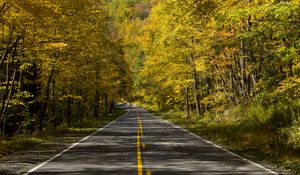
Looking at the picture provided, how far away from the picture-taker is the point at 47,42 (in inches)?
815

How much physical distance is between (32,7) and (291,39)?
9855mm

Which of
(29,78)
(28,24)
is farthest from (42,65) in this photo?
(28,24)

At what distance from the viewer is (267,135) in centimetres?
1895

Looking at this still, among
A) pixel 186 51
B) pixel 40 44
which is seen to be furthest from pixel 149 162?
pixel 186 51

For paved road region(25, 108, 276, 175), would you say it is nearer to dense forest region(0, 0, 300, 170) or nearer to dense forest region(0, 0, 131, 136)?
dense forest region(0, 0, 300, 170)

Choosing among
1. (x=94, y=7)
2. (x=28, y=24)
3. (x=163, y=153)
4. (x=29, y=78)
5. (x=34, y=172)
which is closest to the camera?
(x=34, y=172)

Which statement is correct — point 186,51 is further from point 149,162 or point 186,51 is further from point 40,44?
point 149,162

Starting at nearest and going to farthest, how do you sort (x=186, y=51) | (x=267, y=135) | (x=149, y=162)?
(x=149, y=162), (x=267, y=135), (x=186, y=51)

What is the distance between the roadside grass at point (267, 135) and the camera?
14.8 metres

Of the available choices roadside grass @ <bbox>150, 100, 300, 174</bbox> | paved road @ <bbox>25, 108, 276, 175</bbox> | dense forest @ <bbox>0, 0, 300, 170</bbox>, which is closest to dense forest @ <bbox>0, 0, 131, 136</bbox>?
dense forest @ <bbox>0, 0, 300, 170</bbox>

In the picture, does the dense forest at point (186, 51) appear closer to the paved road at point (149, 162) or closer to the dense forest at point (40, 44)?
the dense forest at point (40, 44)

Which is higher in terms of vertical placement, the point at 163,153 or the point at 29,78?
the point at 29,78

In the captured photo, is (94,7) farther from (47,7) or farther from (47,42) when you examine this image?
(47,7)

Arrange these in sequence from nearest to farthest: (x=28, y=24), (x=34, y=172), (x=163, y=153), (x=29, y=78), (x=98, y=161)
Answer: (x=34, y=172) < (x=98, y=161) < (x=163, y=153) < (x=28, y=24) < (x=29, y=78)
